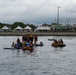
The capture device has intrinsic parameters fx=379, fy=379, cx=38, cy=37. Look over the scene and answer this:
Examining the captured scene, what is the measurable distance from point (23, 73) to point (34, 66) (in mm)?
5397

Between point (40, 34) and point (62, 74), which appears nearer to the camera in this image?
point (62, 74)

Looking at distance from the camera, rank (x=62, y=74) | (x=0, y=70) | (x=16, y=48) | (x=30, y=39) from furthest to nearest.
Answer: (x=30, y=39) < (x=16, y=48) < (x=0, y=70) < (x=62, y=74)

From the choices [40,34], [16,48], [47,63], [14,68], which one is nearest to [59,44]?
[16,48]

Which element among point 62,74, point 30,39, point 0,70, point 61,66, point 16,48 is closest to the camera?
point 62,74

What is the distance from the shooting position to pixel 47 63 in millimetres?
46688

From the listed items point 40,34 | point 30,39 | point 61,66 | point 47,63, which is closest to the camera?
point 61,66

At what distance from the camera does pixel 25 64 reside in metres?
45.6

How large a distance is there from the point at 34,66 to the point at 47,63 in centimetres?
336

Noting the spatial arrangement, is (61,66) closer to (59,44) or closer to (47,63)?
(47,63)

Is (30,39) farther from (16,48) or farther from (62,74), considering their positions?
(62,74)

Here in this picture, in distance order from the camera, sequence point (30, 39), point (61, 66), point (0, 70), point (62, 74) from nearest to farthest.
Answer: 1. point (62, 74)
2. point (0, 70)
3. point (61, 66)
4. point (30, 39)

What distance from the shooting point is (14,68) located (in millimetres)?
41812

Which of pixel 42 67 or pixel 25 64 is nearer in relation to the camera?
pixel 42 67

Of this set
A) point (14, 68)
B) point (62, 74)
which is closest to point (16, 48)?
point (14, 68)
